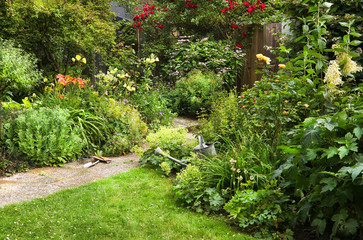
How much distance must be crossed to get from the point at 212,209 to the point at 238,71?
6700 millimetres

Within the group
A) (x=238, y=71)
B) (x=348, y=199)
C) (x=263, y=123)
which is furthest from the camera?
(x=238, y=71)

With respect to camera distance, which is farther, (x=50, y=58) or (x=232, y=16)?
(x=232, y=16)

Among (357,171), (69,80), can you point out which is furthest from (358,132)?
(69,80)

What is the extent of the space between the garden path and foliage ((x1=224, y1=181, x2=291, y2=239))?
6.76ft

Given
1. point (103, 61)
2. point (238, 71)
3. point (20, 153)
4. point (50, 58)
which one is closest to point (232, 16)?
point (238, 71)

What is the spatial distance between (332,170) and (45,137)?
364 cm

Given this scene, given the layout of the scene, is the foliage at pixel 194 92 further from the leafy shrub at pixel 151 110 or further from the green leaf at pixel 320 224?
the green leaf at pixel 320 224

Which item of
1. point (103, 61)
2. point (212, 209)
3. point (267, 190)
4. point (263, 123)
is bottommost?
point (212, 209)

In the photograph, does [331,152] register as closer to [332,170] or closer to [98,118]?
[332,170]

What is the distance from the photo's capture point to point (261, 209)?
304cm

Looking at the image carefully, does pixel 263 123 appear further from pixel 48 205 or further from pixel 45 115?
pixel 45 115

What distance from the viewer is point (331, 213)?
8.75 feet

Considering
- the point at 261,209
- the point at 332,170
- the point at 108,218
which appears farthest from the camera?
the point at 108,218

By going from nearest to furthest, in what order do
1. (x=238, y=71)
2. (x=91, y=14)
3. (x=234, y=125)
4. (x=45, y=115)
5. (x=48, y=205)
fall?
(x=48, y=205) < (x=234, y=125) < (x=45, y=115) < (x=91, y=14) < (x=238, y=71)
